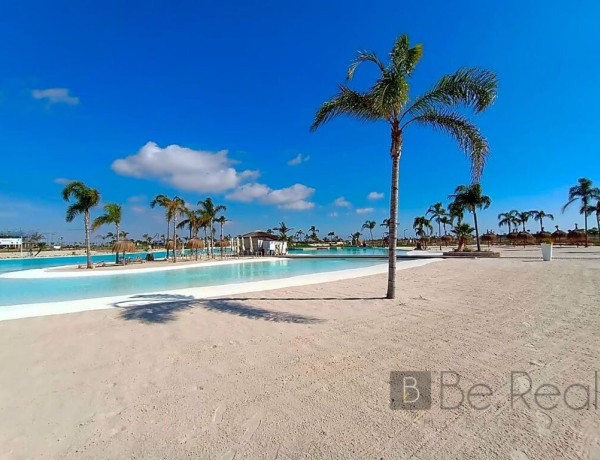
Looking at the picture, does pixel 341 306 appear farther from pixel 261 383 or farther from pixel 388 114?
pixel 388 114

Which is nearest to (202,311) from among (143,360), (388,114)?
(143,360)

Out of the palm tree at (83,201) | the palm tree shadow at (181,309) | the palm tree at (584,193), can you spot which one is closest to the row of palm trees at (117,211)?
the palm tree at (83,201)

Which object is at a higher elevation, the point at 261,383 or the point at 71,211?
the point at 71,211

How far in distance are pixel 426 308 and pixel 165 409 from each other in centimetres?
549

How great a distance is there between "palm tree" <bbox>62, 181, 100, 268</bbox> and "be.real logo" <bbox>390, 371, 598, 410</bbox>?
26875mm

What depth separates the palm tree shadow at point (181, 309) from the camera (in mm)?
5992

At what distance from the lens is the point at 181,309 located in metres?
6.88

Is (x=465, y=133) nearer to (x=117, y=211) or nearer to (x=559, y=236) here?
(x=117, y=211)

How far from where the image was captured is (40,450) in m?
2.32

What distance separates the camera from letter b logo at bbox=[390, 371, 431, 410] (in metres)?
2.79

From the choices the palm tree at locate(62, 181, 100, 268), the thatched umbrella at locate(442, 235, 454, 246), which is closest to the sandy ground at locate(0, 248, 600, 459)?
the palm tree at locate(62, 181, 100, 268)

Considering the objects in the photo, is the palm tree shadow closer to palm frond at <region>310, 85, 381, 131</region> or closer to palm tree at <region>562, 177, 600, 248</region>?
palm frond at <region>310, 85, 381, 131</region>

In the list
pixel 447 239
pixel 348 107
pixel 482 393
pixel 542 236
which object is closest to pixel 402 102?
pixel 348 107

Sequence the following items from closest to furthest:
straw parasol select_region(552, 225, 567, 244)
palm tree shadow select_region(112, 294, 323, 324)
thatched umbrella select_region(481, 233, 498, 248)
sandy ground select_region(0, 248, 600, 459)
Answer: sandy ground select_region(0, 248, 600, 459), palm tree shadow select_region(112, 294, 323, 324), straw parasol select_region(552, 225, 567, 244), thatched umbrella select_region(481, 233, 498, 248)
